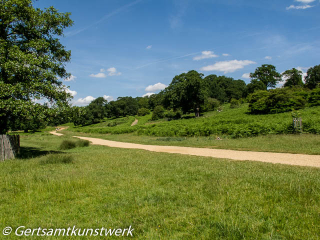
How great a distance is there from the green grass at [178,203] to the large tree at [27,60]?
16.2 ft

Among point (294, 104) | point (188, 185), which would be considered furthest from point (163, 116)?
point (188, 185)

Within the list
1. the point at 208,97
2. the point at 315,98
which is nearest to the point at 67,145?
the point at 315,98

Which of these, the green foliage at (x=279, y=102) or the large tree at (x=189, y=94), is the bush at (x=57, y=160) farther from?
the large tree at (x=189, y=94)

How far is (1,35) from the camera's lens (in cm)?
1145

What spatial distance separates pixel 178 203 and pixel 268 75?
90.7m

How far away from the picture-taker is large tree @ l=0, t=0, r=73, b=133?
32.4 ft

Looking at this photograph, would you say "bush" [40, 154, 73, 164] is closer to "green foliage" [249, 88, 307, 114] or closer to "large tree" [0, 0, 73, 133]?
"large tree" [0, 0, 73, 133]

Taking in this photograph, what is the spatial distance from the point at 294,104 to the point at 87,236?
3620cm

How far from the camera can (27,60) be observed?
10250 millimetres

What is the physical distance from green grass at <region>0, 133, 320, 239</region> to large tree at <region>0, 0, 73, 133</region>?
16.2ft

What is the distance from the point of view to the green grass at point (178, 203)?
3.22 m

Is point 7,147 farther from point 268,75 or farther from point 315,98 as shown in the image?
point 268,75

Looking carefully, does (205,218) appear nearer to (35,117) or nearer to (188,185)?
(188,185)

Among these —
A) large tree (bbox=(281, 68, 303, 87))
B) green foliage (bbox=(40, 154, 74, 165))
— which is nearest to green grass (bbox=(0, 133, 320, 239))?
green foliage (bbox=(40, 154, 74, 165))
